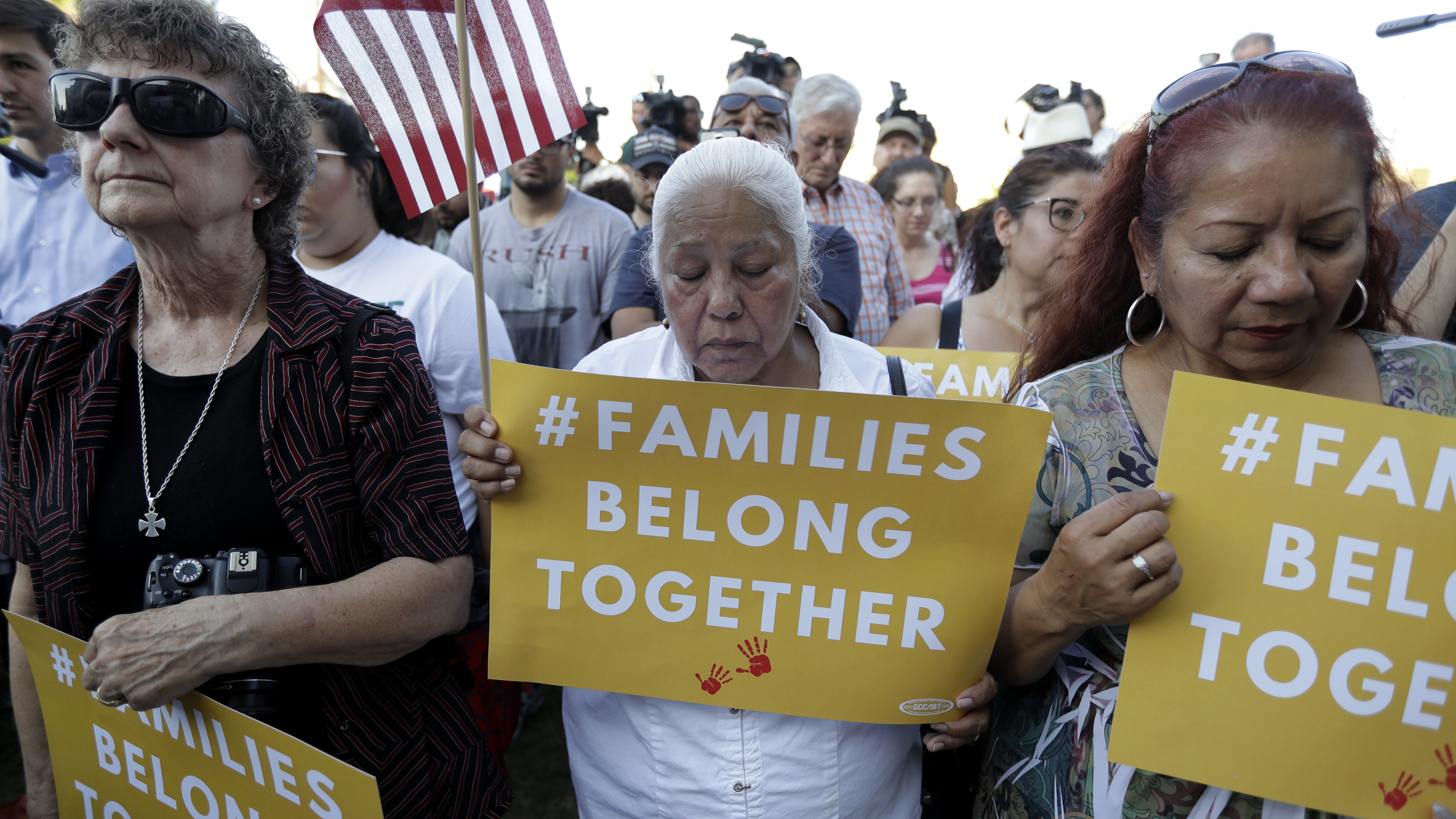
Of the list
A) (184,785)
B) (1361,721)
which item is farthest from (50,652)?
(1361,721)

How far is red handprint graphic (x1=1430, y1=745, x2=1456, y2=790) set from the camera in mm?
1437

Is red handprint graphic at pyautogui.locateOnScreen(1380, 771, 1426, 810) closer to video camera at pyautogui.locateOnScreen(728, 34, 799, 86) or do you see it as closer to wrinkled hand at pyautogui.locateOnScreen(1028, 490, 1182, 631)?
wrinkled hand at pyautogui.locateOnScreen(1028, 490, 1182, 631)

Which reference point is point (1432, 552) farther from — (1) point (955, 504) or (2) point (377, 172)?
(2) point (377, 172)

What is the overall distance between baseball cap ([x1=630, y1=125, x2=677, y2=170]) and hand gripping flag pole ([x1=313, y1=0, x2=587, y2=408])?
3.81m

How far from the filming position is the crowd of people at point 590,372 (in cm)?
155

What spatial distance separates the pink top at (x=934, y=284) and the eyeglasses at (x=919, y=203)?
464 mm

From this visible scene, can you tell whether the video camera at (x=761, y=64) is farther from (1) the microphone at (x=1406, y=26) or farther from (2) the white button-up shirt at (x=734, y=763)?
(2) the white button-up shirt at (x=734, y=763)

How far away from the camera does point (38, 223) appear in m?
3.35

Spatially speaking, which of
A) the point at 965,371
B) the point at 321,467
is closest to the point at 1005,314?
the point at 965,371

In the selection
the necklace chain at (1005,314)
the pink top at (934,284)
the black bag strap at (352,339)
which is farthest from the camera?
the pink top at (934,284)

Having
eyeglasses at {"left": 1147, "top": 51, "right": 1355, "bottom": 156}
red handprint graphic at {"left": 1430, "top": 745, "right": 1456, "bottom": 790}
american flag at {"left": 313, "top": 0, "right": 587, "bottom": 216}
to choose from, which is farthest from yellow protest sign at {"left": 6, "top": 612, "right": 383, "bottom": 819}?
eyeglasses at {"left": 1147, "top": 51, "right": 1355, "bottom": 156}

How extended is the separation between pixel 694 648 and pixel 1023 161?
2.85m

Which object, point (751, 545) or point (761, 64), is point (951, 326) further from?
point (761, 64)

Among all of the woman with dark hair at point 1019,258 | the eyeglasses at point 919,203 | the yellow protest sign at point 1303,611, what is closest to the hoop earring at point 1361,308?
the yellow protest sign at point 1303,611
